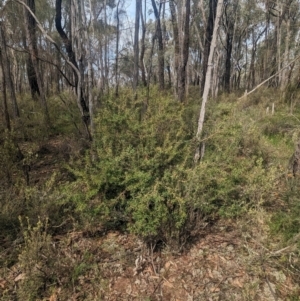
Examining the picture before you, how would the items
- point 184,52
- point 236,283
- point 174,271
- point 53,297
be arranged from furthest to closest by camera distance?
point 184,52 < point 174,271 < point 236,283 < point 53,297

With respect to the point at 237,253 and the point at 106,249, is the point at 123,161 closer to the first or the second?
the point at 106,249

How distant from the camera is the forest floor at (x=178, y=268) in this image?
2.20 meters

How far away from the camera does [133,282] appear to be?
2.36m

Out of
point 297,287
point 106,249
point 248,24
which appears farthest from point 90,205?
point 248,24

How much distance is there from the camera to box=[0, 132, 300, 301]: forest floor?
2203 millimetres

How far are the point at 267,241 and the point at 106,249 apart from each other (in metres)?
1.72

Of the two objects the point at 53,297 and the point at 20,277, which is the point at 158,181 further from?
the point at 20,277

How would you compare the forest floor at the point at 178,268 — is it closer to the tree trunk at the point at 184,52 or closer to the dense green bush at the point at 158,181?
the dense green bush at the point at 158,181

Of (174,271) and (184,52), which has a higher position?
(184,52)

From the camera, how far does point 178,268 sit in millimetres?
2475

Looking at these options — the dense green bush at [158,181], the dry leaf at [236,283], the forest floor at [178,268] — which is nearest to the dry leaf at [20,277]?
the forest floor at [178,268]

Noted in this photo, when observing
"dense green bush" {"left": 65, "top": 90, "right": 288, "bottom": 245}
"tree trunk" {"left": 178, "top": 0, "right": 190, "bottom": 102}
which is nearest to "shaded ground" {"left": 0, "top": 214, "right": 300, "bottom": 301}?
"dense green bush" {"left": 65, "top": 90, "right": 288, "bottom": 245}

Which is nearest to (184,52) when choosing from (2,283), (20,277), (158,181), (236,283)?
(158,181)

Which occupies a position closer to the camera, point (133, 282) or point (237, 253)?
point (133, 282)
